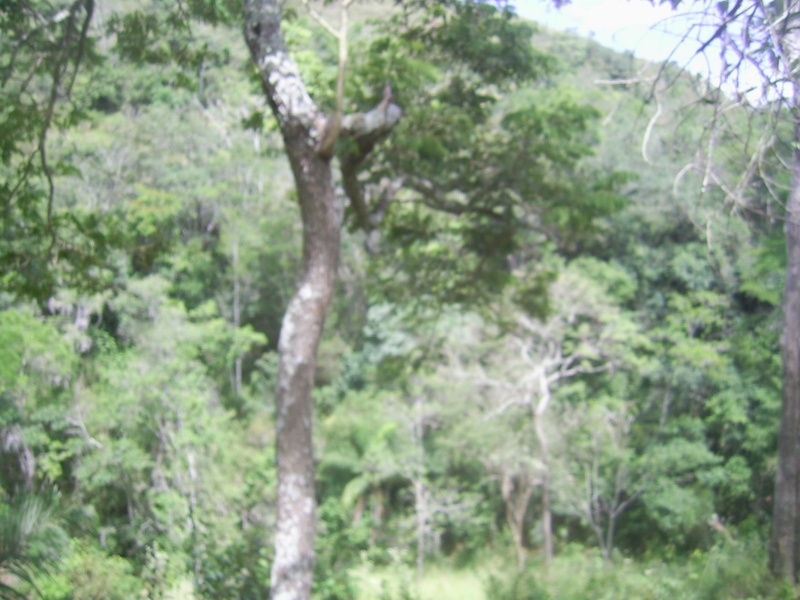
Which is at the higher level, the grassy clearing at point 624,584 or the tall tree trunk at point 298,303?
the tall tree trunk at point 298,303

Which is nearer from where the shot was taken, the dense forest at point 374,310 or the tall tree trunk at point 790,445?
the dense forest at point 374,310

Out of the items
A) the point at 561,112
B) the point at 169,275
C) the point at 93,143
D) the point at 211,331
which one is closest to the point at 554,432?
the point at 211,331

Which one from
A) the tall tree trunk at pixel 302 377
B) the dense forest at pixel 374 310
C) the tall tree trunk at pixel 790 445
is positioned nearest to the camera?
the tall tree trunk at pixel 302 377

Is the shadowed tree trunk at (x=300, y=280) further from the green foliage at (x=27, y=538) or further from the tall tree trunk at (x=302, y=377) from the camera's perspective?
the green foliage at (x=27, y=538)

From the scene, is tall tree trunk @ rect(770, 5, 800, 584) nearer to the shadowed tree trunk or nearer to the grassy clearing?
the grassy clearing

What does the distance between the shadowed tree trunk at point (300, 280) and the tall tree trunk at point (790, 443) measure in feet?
11.4

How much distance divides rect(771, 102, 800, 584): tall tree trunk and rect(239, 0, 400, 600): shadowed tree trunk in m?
3.46

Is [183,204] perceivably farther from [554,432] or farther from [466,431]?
[554,432]

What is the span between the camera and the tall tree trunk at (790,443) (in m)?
4.93

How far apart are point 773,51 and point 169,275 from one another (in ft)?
39.9

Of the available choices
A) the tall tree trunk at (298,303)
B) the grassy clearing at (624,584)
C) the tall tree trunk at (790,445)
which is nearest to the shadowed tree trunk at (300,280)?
the tall tree trunk at (298,303)

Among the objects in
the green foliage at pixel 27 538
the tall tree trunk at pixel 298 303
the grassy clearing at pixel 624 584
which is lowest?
the grassy clearing at pixel 624 584

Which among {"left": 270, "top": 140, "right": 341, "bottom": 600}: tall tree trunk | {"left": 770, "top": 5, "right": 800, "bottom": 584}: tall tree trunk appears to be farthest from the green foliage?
{"left": 770, "top": 5, "right": 800, "bottom": 584}: tall tree trunk

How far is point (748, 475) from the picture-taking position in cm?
1186
